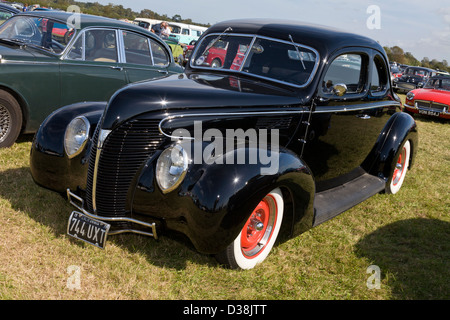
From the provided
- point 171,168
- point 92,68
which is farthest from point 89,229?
point 92,68

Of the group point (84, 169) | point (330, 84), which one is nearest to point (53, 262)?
point (84, 169)

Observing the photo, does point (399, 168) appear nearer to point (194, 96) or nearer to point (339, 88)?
point (339, 88)

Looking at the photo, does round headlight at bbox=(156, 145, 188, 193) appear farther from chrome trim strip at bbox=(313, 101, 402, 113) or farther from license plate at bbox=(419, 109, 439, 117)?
license plate at bbox=(419, 109, 439, 117)

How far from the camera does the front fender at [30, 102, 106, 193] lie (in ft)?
10.7

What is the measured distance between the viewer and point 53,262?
3035 mm

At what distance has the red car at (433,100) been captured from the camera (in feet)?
39.3

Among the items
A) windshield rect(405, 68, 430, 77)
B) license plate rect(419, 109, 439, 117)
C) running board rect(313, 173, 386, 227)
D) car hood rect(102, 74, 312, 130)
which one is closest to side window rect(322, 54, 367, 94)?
car hood rect(102, 74, 312, 130)

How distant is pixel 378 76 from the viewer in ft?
15.8

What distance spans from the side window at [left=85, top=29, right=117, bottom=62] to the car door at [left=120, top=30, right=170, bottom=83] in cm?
15

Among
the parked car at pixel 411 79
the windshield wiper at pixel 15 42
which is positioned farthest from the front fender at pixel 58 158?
the parked car at pixel 411 79

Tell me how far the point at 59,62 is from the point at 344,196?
4.01 m

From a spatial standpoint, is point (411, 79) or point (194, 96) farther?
point (411, 79)

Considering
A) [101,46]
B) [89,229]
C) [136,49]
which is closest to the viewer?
[89,229]
